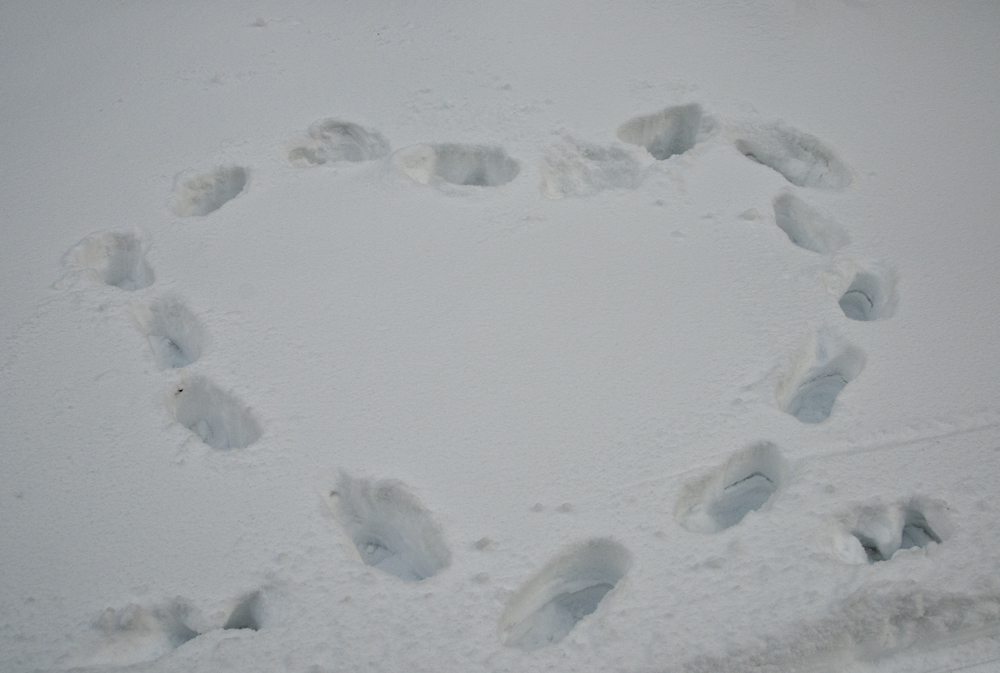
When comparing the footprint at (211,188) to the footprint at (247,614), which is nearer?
the footprint at (247,614)

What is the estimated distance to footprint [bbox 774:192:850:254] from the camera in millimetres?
2260

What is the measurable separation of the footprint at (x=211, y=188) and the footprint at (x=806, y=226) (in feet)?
4.42

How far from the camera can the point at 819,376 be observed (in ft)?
6.55

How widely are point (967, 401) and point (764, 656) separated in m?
0.72

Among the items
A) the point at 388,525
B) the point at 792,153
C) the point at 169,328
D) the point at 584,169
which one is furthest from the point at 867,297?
the point at 169,328

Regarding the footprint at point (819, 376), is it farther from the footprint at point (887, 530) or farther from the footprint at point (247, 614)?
the footprint at point (247, 614)

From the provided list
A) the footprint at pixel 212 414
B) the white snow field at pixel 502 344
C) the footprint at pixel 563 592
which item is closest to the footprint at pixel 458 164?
the white snow field at pixel 502 344

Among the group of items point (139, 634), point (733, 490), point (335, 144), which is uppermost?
point (335, 144)

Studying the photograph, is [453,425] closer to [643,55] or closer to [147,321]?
[147,321]

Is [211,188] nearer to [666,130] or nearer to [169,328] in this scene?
[169,328]

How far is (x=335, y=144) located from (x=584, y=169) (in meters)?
0.69

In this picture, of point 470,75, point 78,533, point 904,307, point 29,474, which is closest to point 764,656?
point 904,307

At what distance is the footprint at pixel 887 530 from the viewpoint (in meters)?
1.65

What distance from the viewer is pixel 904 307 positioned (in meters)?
2.05
